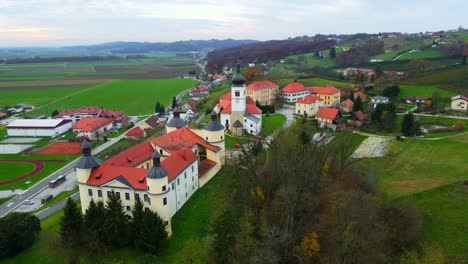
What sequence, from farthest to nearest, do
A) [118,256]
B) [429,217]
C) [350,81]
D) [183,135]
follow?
[350,81], [183,135], [429,217], [118,256]

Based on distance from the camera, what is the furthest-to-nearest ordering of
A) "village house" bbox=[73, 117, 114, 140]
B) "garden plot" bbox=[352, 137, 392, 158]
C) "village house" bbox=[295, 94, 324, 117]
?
1. "village house" bbox=[73, 117, 114, 140]
2. "village house" bbox=[295, 94, 324, 117]
3. "garden plot" bbox=[352, 137, 392, 158]

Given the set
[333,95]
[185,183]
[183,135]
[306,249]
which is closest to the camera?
[306,249]

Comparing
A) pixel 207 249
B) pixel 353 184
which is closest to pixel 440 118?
pixel 353 184

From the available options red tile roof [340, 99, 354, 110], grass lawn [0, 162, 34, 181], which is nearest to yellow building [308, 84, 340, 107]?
red tile roof [340, 99, 354, 110]

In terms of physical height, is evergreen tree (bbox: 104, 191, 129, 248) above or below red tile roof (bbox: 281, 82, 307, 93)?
below

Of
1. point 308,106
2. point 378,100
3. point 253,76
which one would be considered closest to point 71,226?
point 308,106

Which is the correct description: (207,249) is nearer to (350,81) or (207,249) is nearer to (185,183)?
(185,183)

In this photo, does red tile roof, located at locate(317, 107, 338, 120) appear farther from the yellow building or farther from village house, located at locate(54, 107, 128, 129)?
village house, located at locate(54, 107, 128, 129)

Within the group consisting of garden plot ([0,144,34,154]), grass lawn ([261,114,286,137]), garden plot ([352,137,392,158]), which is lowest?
garden plot ([0,144,34,154])
